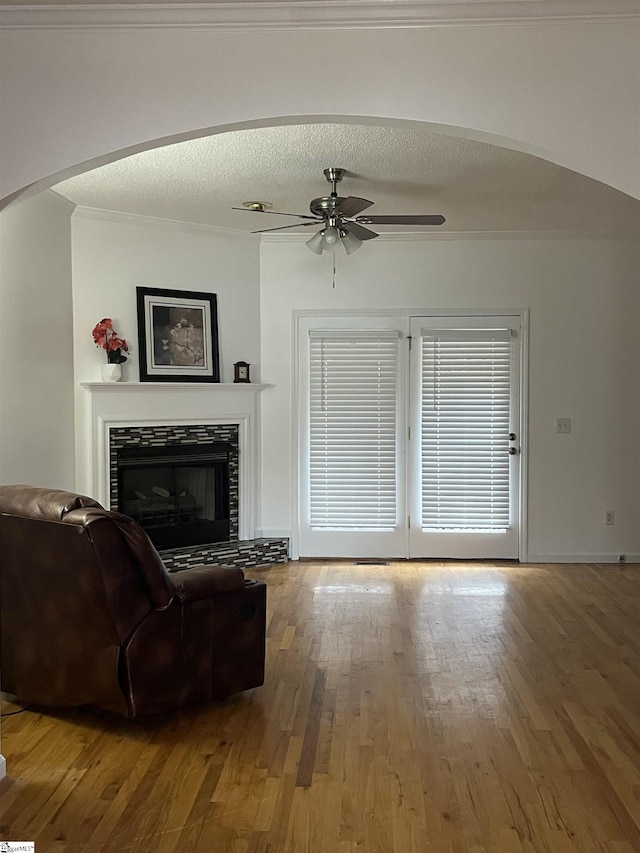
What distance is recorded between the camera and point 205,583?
3559 mm

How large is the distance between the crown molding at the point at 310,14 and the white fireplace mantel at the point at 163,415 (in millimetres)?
3274

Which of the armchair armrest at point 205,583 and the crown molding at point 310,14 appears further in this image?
the armchair armrest at point 205,583

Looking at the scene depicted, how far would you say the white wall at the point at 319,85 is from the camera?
2941mm

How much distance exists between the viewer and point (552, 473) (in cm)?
693

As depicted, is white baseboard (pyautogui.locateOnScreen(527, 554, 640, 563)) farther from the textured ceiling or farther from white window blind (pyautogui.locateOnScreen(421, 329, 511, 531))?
the textured ceiling

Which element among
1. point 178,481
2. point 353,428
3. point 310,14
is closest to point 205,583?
point 310,14

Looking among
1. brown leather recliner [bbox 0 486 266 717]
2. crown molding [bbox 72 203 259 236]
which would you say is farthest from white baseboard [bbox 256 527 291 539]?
brown leather recliner [bbox 0 486 266 717]

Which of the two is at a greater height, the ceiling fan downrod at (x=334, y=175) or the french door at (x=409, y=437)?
the ceiling fan downrod at (x=334, y=175)

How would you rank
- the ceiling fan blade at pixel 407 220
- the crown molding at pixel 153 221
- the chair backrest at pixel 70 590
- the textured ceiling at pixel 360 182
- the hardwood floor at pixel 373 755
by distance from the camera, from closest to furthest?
the hardwood floor at pixel 373 755
the chair backrest at pixel 70 590
the textured ceiling at pixel 360 182
the ceiling fan blade at pixel 407 220
the crown molding at pixel 153 221

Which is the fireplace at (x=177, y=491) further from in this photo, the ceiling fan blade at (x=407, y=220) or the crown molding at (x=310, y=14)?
the crown molding at (x=310, y=14)

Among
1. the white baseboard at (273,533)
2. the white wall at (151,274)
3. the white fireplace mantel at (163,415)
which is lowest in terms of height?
the white baseboard at (273,533)

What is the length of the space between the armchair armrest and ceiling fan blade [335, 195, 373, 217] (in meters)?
2.18

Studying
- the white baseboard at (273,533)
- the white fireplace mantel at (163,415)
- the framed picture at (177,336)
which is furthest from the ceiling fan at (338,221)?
the white baseboard at (273,533)

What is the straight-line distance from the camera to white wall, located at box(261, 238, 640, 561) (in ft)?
22.6
